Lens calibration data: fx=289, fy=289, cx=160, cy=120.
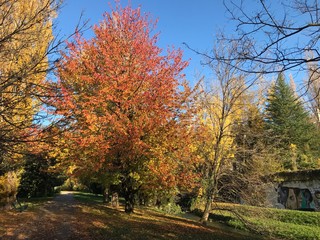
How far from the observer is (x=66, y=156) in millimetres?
12547

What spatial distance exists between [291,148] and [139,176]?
790 inches

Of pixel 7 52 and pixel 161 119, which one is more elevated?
pixel 161 119

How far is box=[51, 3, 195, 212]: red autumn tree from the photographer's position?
1169 centimetres

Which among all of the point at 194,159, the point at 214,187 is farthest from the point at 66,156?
the point at 214,187

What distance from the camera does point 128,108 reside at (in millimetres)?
13180

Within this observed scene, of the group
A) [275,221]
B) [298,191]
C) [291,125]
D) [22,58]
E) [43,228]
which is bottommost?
[43,228]

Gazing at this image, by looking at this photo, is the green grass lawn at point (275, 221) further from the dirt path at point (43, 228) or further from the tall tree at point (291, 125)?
the tall tree at point (291, 125)

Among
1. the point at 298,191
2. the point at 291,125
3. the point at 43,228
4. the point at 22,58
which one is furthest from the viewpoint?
the point at 291,125

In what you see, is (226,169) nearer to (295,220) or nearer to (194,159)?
(194,159)

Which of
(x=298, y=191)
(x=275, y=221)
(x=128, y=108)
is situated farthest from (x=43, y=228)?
(x=298, y=191)

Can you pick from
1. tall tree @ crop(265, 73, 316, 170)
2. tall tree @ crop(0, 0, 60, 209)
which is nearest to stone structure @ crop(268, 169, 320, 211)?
tall tree @ crop(265, 73, 316, 170)

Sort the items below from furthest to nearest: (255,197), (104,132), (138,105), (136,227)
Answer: (255,197) < (138,105) < (104,132) < (136,227)

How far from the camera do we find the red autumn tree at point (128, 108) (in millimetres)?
11688

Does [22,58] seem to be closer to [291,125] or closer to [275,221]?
[275,221]
